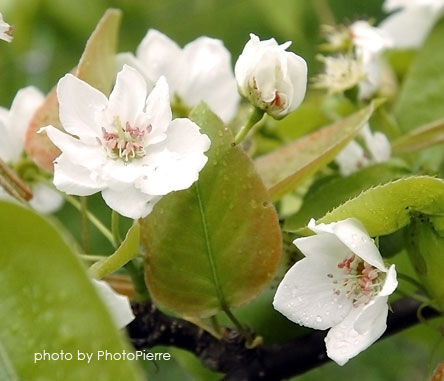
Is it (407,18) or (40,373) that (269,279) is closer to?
(40,373)

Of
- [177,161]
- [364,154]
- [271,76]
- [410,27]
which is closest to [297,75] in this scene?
[271,76]

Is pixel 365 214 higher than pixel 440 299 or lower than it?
higher

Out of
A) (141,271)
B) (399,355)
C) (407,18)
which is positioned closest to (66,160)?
(141,271)

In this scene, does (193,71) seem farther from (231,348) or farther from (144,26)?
(144,26)

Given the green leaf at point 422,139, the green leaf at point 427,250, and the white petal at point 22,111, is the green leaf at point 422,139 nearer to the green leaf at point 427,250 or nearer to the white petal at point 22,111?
the green leaf at point 427,250

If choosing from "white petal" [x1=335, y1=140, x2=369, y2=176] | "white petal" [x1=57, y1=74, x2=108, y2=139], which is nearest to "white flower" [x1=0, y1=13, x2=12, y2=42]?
"white petal" [x1=57, y1=74, x2=108, y2=139]
